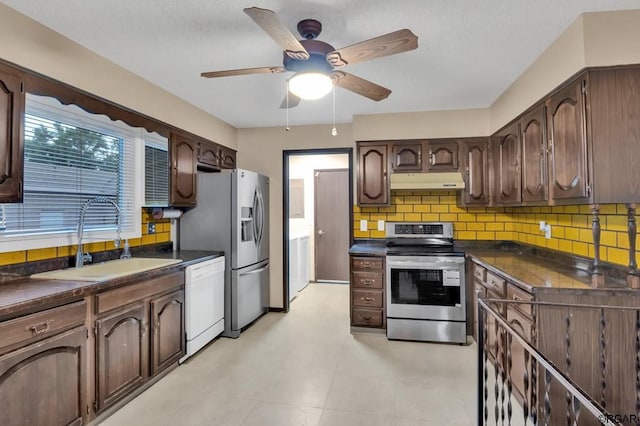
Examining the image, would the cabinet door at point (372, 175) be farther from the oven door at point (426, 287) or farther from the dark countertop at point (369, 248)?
the oven door at point (426, 287)

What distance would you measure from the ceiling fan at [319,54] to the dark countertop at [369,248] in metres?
1.82

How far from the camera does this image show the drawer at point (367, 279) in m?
3.66

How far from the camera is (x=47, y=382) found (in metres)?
1.81

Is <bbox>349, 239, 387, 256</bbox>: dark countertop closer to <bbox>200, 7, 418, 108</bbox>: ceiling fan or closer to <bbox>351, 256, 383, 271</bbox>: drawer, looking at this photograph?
<bbox>351, 256, 383, 271</bbox>: drawer

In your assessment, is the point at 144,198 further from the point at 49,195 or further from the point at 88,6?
the point at 88,6

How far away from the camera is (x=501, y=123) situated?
3.42 metres

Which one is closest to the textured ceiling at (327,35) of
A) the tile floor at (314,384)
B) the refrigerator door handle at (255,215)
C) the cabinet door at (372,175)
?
the cabinet door at (372,175)

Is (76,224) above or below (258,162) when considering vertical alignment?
below

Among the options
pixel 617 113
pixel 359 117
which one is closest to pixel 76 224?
pixel 359 117

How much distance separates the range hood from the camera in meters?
3.65

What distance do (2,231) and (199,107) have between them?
2.19 meters

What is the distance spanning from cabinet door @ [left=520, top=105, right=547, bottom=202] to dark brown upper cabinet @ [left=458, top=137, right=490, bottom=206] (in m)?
0.85

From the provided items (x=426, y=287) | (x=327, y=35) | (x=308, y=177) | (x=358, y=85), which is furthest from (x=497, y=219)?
(x=308, y=177)

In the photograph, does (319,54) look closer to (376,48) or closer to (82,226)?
(376,48)
